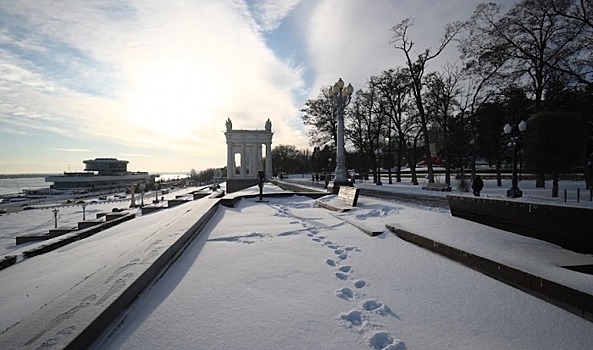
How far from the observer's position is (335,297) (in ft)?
13.6

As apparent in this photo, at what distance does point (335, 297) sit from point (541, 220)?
3962mm

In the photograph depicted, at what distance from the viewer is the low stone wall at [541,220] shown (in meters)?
4.68

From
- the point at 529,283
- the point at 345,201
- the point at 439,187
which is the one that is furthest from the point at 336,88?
the point at 529,283

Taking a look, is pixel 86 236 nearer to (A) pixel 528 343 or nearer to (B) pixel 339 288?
(B) pixel 339 288

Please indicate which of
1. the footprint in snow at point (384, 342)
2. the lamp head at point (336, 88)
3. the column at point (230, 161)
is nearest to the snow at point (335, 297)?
the footprint in snow at point (384, 342)

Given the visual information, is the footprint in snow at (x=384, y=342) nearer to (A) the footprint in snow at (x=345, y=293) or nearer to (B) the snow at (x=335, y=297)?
(B) the snow at (x=335, y=297)

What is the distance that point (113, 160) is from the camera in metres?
136

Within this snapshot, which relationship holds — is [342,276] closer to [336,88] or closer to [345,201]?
[345,201]

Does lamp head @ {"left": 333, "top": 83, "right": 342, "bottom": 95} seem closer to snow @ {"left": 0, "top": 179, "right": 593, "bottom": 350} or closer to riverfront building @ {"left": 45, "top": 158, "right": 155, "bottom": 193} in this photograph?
snow @ {"left": 0, "top": 179, "right": 593, "bottom": 350}

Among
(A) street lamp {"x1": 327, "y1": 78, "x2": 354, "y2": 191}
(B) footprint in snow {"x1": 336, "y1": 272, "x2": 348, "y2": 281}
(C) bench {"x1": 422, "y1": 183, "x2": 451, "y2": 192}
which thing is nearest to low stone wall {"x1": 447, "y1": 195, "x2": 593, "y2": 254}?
(B) footprint in snow {"x1": 336, "y1": 272, "x2": 348, "y2": 281}

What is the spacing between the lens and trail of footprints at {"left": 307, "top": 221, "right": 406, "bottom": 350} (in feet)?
10.1

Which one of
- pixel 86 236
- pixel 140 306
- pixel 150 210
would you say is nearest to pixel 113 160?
pixel 150 210

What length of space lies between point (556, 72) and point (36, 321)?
27.8 metres

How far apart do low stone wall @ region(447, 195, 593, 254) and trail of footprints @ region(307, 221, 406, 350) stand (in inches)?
128
